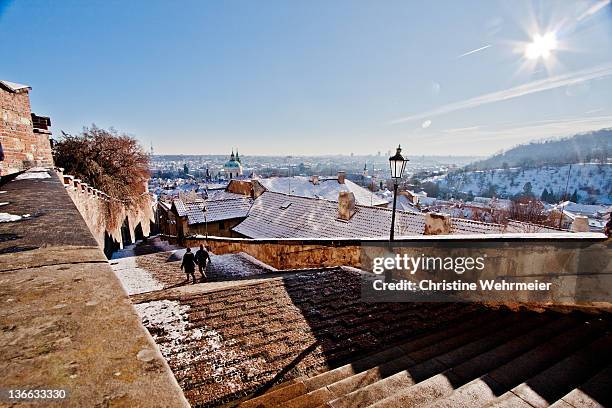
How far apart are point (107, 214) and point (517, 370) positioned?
16.1 metres

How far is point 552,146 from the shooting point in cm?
18250

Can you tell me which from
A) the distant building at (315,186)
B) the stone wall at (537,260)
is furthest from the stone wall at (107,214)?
the distant building at (315,186)

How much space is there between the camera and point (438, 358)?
275cm

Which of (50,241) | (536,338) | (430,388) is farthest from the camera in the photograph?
(536,338)

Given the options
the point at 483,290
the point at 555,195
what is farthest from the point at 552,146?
the point at 483,290

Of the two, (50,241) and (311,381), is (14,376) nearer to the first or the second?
(50,241)

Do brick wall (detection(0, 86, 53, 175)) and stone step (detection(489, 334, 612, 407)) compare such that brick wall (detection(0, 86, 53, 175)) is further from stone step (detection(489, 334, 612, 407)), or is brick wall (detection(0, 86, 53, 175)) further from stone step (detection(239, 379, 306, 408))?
stone step (detection(489, 334, 612, 407))

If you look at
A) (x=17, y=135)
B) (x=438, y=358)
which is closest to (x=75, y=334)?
(x=438, y=358)

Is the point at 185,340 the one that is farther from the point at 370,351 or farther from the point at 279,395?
the point at 370,351

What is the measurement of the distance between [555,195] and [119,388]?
113010mm

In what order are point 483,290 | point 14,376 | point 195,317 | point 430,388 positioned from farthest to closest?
point 483,290 → point 195,317 → point 430,388 → point 14,376

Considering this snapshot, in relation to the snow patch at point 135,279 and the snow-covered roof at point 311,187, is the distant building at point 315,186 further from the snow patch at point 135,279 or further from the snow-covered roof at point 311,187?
the snow patch at point 135,279

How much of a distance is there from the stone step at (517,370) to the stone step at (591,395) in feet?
1.06

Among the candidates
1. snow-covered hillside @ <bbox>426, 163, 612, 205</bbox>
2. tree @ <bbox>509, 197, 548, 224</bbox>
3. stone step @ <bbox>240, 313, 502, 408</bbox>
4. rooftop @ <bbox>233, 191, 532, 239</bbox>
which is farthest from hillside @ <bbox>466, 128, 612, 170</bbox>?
stone step @ <bbox>240, 313, 502, 408</bbox>
